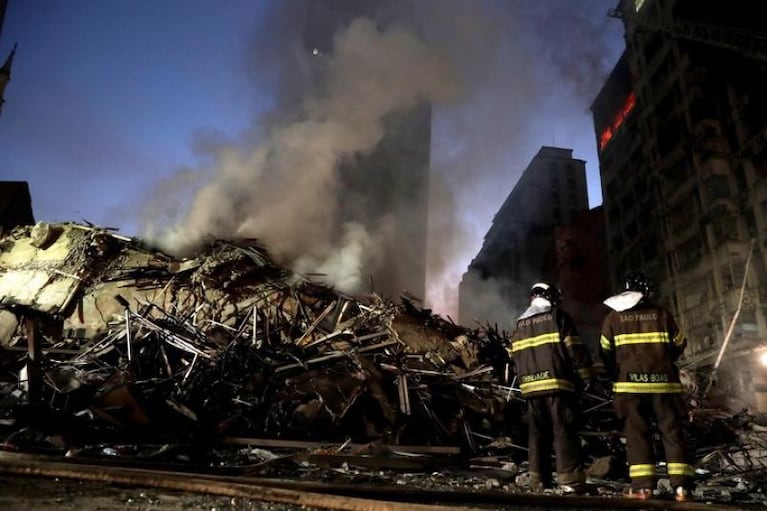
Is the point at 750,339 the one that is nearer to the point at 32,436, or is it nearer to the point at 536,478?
the point at 536,478

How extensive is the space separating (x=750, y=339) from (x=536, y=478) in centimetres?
1652

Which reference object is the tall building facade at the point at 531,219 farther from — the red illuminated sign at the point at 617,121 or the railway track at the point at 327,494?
the railway track at the point at 327,494

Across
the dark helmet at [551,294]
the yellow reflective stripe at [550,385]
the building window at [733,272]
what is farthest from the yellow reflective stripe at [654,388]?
the building window at [733,272]

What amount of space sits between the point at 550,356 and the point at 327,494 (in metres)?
2.30

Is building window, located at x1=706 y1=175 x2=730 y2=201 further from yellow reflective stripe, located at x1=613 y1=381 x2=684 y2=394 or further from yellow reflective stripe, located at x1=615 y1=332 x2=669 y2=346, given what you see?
yellow reflective stripe, located at x1=613 y1=381 x2=684 y2=394

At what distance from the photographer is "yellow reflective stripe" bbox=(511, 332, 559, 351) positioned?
12.6 ft

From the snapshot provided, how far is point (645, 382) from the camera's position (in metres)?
3.48

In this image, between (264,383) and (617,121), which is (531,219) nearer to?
(617,121)

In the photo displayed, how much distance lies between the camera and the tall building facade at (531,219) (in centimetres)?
4375

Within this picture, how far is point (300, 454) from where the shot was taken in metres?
4.34

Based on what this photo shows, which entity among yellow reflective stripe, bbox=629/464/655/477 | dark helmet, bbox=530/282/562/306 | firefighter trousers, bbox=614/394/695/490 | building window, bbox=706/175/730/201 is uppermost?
building window, bbox=706/175/730/201

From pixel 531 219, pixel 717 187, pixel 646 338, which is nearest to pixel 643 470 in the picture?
pixel 646 338

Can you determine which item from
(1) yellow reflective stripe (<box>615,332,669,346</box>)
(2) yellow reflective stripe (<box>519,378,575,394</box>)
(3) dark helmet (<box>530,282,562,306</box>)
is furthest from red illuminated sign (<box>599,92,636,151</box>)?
(2) yellow reflective stripe (<box>519,378,575,394</box>)

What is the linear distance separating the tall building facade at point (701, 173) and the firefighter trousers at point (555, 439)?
45.1 feet
